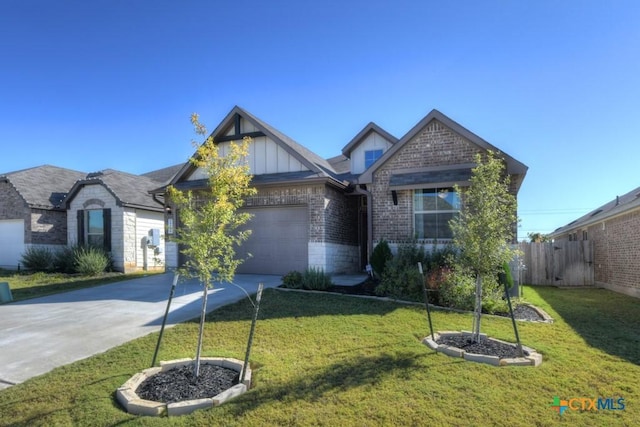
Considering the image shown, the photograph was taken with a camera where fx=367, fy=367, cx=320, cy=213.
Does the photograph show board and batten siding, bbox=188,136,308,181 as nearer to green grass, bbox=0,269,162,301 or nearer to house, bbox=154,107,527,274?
house, bbox=154,107,527,274

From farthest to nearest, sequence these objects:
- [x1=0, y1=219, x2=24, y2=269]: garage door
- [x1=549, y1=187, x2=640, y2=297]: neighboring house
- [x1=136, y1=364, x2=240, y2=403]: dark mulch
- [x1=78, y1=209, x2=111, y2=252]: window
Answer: [x1=0, y1=219, x2=24, y2=269]: garage door < [x1=78, y1=209, x2=111, y2=252]: window < [x1=549, y1=187, x2=640, y2=297]: neighboring house < [x1=136, y1=364, x2=240, y2=403]: dark mulch

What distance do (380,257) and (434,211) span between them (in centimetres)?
239

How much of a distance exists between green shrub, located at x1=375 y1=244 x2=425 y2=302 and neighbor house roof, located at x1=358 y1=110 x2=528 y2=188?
3097 mm

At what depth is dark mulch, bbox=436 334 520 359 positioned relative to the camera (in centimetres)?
539

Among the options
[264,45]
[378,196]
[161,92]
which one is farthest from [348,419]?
[161,92]

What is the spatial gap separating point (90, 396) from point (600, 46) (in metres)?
13.6

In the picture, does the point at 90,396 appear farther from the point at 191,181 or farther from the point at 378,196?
the point at 191,181

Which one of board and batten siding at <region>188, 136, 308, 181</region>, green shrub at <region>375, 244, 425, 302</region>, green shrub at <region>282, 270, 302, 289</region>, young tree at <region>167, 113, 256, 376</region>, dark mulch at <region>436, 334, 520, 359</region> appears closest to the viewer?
young tree at <region>167, 113, 256, 376</region>

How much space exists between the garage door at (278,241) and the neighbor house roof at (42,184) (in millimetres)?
11044

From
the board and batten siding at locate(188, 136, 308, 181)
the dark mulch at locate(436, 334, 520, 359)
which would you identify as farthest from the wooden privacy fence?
the dark mulch at locate(436, 334, 520, 359)

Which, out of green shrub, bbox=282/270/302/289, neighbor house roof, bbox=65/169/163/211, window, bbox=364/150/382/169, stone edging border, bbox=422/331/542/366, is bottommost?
stone edging border, bbox=422/331/542/366

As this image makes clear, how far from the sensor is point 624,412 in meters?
3.79

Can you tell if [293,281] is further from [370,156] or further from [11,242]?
[11,242]

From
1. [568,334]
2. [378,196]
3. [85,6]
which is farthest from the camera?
[378,196]
